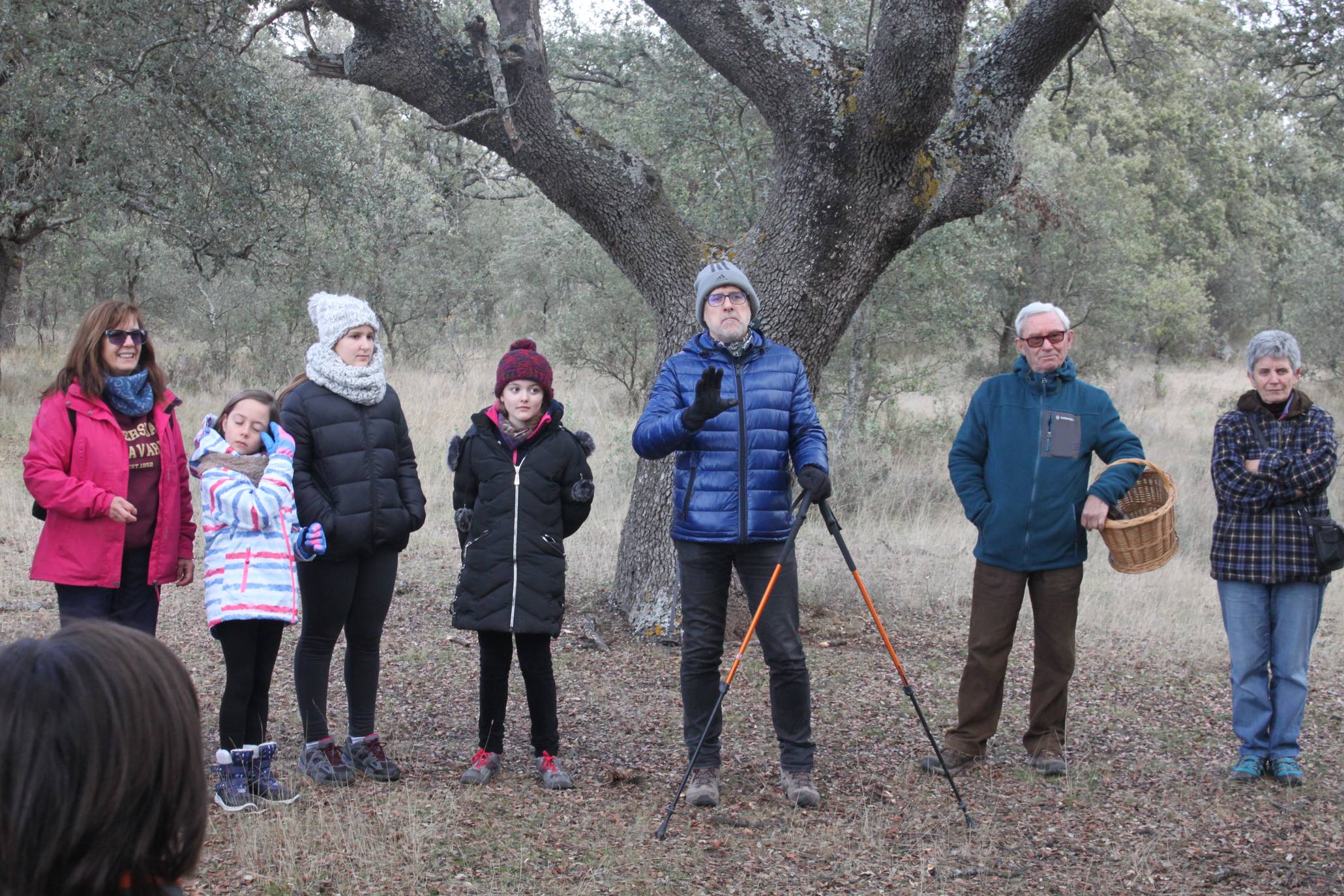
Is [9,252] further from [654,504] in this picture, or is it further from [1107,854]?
A: [1107,854]

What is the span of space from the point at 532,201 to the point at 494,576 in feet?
62.0

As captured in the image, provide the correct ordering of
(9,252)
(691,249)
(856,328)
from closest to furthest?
(691,249) < (856,328) < (9,252)

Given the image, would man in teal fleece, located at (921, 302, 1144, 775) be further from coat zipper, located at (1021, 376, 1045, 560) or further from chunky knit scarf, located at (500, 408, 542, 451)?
chunky knit scarf, located at (500, 408, 542, 451)

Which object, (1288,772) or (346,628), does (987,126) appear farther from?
(346,628)

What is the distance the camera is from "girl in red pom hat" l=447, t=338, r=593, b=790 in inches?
190

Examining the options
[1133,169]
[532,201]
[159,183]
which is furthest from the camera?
[1133,169]

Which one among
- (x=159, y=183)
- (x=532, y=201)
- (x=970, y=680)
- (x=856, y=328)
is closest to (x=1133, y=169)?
(x=532, y=201)

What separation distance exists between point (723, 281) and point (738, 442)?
0.66 meters

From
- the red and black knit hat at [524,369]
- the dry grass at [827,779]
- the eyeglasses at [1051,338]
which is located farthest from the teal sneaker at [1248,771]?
the red and black knit hat at [524,369]

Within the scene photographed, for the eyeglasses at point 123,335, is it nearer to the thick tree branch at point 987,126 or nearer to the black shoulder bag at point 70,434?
the black shoulder bag at point 70,434

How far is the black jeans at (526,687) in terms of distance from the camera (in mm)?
4922

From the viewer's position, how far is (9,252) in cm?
1510

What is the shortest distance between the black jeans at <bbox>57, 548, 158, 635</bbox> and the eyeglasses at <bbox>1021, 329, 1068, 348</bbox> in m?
3.84

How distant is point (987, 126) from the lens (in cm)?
694
